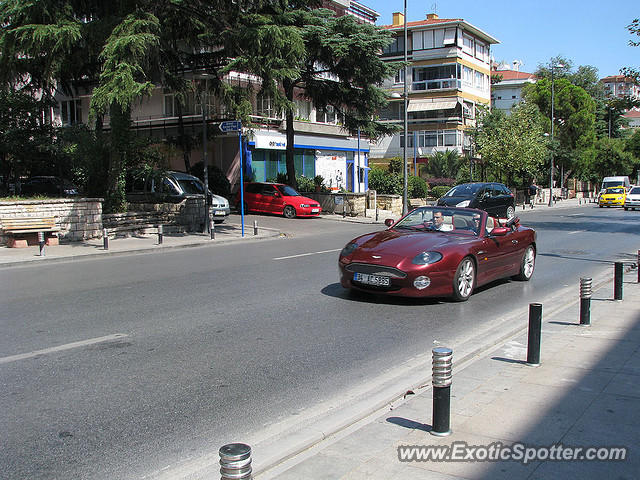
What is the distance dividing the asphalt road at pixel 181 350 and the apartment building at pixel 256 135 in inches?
827

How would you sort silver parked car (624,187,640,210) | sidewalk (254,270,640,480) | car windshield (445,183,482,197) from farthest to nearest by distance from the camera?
silver parked car (624,187,640,210), car windshield (445,183,482,197), sidewalk (254,270,640,480)

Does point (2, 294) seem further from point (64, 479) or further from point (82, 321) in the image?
point (64, 479)

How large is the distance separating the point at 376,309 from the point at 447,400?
4537mm

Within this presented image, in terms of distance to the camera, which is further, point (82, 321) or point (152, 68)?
point (152, 68)

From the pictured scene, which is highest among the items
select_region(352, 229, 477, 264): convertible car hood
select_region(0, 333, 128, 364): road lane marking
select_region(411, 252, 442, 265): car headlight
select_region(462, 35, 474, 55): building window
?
select_region(462, 35, 474, 55): building window

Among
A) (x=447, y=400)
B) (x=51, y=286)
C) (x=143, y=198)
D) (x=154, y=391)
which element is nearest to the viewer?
(x=447, y=400)

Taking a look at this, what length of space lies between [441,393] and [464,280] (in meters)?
5.37

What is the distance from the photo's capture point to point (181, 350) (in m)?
6.49

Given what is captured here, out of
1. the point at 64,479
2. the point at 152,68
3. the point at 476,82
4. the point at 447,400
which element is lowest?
the point at 64,479

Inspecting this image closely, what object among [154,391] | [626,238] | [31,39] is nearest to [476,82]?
[626,238]

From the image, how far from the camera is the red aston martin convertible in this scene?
28.3ft

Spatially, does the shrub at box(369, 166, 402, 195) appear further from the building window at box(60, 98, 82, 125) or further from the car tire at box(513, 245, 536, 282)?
Result: the car tire at box(513, 245, 536, 282)

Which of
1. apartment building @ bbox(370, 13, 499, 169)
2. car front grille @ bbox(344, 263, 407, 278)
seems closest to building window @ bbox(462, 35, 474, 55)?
apartment building @ bbox(370, 13, 499, 169)

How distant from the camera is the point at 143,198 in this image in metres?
24.2
